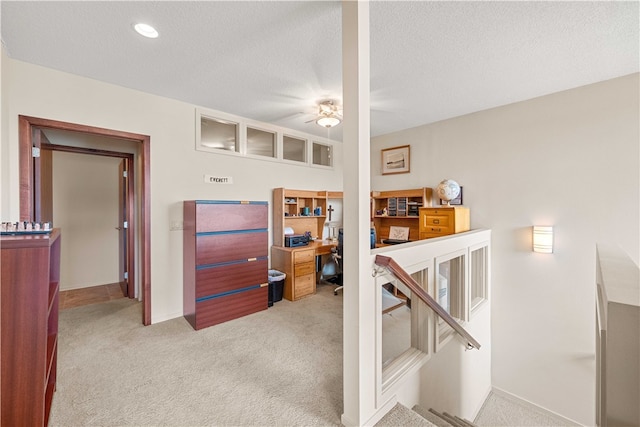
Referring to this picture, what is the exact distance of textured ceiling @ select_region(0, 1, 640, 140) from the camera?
176cm

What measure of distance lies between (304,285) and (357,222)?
8.76 ft

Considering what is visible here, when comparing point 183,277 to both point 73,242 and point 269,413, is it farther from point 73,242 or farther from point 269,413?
point 73,242

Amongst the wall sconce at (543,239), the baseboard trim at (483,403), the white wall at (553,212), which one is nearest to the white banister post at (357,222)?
the baseboard trim at (483,403)

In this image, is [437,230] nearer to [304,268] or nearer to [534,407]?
[304,268]

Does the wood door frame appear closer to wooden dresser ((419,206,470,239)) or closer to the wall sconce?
wooden dresser ((419,206,470,239))

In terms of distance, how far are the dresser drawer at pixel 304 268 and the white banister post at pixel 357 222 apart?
90.5 inches

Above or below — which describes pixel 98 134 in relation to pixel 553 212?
above

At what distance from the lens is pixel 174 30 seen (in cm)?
194

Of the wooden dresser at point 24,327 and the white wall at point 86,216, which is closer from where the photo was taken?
the wooden dresser at point 24,327

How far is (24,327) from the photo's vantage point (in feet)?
3.95

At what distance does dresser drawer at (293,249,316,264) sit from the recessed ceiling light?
283 cm

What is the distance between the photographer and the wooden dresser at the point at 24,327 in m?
1.17

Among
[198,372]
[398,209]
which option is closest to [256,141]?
[398,209]

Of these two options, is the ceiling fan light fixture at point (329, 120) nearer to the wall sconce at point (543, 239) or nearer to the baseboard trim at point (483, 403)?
the wall sconce at point (543, 239)
